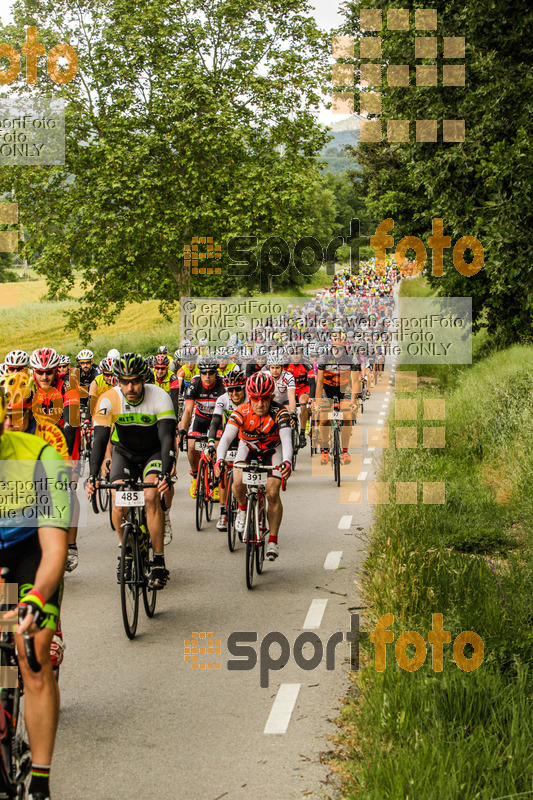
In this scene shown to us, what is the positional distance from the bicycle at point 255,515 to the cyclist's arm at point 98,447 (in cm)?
150

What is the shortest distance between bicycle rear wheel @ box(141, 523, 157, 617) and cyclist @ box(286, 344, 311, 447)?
9998 millimetres

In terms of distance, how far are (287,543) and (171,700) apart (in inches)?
197

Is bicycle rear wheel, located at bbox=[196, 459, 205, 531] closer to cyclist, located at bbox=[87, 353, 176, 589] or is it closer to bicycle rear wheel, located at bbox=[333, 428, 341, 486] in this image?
cyclist, located at bbox=[87, 353, 176, 589]

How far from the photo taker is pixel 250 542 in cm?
865

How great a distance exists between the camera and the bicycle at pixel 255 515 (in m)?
8.60

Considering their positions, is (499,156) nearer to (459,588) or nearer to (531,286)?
(531,286)

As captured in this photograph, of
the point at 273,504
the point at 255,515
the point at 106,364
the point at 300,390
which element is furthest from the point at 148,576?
the point at 300,390

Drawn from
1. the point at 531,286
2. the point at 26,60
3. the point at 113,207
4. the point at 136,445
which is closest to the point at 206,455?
the point at 136,445

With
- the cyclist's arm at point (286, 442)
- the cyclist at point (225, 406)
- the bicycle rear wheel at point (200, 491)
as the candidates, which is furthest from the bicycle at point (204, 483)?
the cyclist's arm at point (286, 442)

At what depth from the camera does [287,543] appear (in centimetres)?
1073

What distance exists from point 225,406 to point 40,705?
7.76 m

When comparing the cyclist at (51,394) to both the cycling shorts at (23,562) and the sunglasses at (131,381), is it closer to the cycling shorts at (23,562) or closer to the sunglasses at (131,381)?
the sunglasses at (131,381)

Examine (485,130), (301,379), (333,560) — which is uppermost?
(485,130)

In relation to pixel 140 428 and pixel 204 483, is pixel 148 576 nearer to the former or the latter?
pixel 140 428
